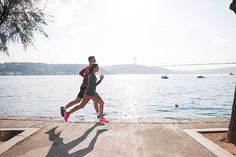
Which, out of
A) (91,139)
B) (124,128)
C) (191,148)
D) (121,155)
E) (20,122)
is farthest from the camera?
(20,122)

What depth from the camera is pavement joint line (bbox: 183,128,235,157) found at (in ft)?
16.4

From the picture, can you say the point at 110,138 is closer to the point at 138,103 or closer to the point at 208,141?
the point at 208,141

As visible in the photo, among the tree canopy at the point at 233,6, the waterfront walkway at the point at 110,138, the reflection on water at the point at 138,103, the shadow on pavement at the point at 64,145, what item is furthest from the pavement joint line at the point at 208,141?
the reflection on water at the point at 138,103

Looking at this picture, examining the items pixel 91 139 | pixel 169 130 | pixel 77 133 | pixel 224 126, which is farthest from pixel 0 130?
pixel 224 126

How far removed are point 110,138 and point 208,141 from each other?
7.48 feet

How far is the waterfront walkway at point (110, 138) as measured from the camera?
204 inches

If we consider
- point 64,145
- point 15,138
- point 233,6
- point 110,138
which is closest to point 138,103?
point 110,138

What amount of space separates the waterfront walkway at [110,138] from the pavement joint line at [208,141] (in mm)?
110

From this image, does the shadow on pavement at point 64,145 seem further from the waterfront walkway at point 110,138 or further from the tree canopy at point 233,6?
the tree canopy at point 233,6

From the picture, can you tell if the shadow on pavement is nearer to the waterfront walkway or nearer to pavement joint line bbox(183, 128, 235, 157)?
the waterfront walkway

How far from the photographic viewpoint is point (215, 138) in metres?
6.30

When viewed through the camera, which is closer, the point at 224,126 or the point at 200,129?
the point at 200,129

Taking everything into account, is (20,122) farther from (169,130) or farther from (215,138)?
(215,138)

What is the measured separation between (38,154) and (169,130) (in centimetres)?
352
